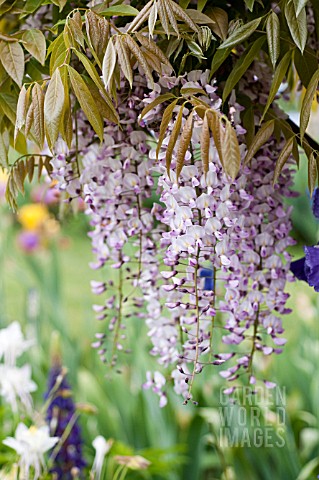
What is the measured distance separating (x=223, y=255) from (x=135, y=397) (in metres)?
1.13

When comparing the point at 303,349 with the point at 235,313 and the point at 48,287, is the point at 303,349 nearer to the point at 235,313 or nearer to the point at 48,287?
the point at 48,287

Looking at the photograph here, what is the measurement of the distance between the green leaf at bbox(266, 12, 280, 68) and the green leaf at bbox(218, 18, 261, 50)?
0.01m

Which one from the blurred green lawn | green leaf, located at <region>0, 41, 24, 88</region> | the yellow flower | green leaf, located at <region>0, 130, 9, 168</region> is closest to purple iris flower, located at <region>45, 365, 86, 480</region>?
the blurred green lawn

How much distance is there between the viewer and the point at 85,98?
569 millimetres

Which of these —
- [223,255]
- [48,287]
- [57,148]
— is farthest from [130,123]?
[48,287]

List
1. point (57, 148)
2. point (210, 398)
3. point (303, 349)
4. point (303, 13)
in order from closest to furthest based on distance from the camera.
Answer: point (303, 13) → point (57, 148) → point (210, 398) → point (303, 349)

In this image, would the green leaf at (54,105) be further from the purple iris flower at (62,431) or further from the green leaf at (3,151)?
the purple iris flower at (62,431)

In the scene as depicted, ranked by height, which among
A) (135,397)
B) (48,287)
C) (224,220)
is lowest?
(135,397)

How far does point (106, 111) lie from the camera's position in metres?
0.60

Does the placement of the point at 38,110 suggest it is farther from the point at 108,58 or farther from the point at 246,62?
the point at 246,62

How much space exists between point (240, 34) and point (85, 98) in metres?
→ 0.14

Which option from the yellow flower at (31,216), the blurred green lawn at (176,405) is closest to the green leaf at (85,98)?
the blurred green lawn at (176,405)

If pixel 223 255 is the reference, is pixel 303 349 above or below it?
below

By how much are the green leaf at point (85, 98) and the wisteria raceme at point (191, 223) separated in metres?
0.07
